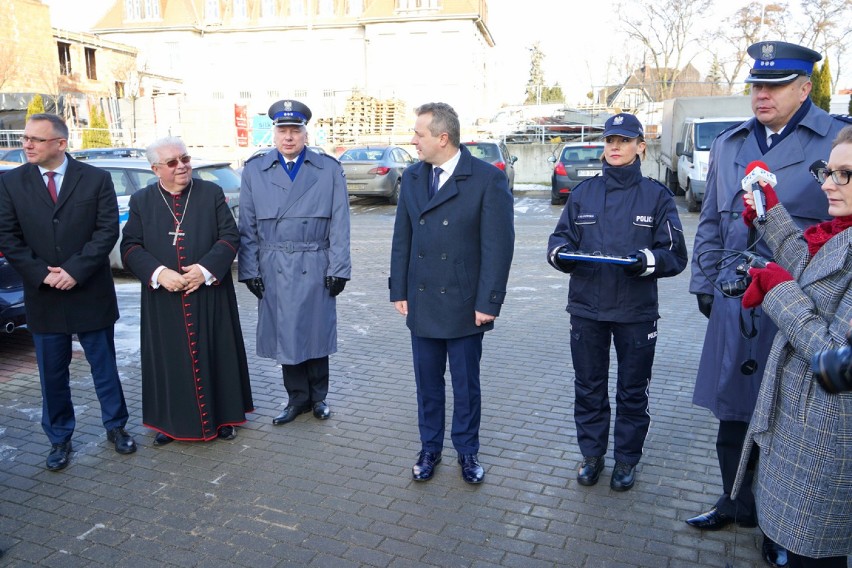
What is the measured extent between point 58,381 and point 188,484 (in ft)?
3.79

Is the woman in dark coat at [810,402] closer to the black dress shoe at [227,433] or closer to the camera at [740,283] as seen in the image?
the camera at [740,283]

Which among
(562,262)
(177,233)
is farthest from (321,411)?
(562,262)

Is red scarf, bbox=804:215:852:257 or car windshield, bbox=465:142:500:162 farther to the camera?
car windshield, bbox=465:142:500:162

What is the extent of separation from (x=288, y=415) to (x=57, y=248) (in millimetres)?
1907

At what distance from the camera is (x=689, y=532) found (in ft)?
12.1

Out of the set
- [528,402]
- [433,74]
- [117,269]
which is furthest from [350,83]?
[528,402]

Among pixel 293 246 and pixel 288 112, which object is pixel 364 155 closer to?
pixel 288 112

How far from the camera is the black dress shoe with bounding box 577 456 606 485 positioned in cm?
420

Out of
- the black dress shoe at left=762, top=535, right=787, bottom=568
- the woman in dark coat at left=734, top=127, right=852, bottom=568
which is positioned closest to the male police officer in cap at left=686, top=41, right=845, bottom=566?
the black dress shoe at left=762, top=535, right=787, bottom=568

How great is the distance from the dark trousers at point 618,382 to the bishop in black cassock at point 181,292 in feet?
7.70

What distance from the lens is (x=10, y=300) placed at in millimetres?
6488

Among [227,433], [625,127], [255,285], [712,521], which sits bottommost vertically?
[227,433]

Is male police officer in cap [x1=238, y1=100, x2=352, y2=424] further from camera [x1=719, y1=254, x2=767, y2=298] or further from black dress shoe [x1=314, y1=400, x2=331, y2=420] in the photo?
camera [x1=719, y1=254, x2=767, y2=298]

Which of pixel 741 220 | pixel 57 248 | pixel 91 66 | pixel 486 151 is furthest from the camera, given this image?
pixel 91 66
